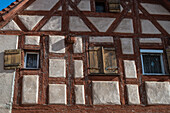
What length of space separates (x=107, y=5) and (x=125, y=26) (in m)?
1.13

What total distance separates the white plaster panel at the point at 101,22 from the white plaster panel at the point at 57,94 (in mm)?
2523

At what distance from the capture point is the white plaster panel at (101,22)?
9258 millimetres

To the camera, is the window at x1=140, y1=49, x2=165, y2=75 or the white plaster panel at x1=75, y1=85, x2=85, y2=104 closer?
the white plaster panel at x1=75, y1=85, x2=85, y2=104

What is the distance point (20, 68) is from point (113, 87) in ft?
10.2

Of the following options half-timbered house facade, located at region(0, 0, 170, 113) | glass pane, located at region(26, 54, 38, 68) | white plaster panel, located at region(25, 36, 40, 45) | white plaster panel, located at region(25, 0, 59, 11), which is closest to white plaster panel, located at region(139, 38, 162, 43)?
half-timbered house facade, located at region(0, 0, 170, 113)

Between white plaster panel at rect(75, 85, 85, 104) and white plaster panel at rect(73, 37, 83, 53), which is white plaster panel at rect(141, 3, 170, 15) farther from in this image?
white plaster panel at rect(75, 85, 85, 104)

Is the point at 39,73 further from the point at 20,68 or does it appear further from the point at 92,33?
the point at 92,33

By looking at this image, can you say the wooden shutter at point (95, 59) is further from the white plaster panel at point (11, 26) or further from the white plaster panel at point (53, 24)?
the white plaster panel at point (11, 26)

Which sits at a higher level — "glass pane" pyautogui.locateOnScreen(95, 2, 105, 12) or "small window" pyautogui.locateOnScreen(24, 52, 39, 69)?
"glass pane" pyautogui.locateOnScreen(95, 2, 105, 12)

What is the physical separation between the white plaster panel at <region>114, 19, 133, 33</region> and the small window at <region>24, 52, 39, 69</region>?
118 inches

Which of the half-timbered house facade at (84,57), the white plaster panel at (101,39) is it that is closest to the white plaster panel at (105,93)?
the half-timbered house facade at (84,57)

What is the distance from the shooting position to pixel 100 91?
831cm

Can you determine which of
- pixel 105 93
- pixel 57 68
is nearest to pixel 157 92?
pixel 105 93

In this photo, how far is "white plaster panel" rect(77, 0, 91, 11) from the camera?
9477 mm
